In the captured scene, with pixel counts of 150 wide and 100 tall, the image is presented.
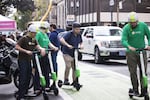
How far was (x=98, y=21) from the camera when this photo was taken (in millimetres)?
60125

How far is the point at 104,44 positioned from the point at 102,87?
8.58 m

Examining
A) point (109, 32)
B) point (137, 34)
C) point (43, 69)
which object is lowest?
point (43, 69)

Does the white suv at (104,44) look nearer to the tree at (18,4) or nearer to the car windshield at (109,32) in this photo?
the car windshield at (109,32)

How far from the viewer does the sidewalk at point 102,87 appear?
1048 cm

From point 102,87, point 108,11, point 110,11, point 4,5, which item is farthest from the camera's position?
point 108,11

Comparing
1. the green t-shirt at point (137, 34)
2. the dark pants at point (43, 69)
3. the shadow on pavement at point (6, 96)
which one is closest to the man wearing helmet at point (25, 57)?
the dark pants at point (43, 69)

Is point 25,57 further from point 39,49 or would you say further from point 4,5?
point 4,5

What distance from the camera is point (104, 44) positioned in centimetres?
2072

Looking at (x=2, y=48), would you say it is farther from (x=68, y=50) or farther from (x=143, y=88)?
(x=143, y=88)

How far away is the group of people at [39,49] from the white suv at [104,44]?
769 centimetres

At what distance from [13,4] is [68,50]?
51.3 meters

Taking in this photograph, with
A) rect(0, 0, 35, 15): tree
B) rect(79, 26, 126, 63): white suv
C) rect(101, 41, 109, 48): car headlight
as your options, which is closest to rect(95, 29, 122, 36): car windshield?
rect(79, 26, 126, 63): white suv

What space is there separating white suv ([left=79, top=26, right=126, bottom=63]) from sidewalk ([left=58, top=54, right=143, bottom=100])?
4576 millimetres

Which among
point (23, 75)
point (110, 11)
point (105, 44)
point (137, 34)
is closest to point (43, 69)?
point (23, 75)
